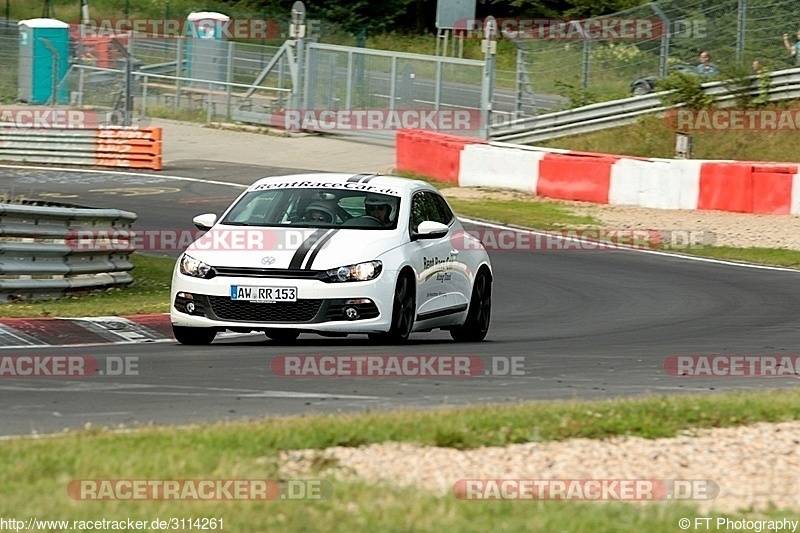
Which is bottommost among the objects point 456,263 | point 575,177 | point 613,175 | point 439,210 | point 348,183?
point 456,263

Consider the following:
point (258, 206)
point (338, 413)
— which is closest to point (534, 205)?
point (258, 206)

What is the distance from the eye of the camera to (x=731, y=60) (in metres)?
30.8

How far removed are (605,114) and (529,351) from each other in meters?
21.6

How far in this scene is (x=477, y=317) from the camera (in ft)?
44.8

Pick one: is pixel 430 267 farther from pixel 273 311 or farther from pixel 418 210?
pixel 273 311

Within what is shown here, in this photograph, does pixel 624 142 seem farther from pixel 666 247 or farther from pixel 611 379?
pixel 611 379

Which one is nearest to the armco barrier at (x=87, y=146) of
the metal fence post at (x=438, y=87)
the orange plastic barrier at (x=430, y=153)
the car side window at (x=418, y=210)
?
the orange plastic barrier at (x=430, y=153)

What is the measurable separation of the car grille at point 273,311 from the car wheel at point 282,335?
13 centimetres

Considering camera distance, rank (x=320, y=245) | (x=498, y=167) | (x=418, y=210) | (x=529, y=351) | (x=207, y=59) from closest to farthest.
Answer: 1. (x=320, y=245)
2. (x=529, y=351)
3. (x=418, y=210)
4. (x=498, y=167)
5. (x=207, y=59)

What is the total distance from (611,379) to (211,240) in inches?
141

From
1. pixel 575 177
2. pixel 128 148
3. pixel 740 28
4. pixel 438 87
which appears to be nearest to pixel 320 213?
pixel 575 177

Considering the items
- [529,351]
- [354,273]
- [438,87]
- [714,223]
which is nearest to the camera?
[354,273]

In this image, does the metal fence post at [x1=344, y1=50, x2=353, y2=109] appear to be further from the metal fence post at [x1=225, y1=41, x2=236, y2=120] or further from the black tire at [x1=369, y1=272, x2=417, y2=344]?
the black tire at [x1=369, y1=272, x2=417, y2=344]

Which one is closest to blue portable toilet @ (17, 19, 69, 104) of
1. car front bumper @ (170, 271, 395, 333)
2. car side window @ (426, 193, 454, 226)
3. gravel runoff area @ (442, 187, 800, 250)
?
gravel runoff area @ (442, 187, 800, 250)
